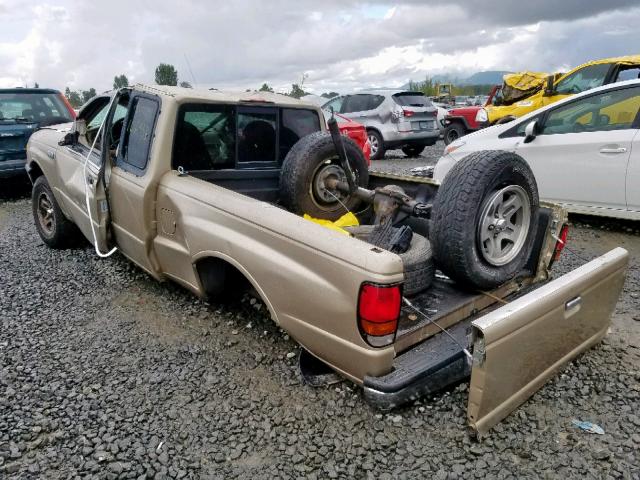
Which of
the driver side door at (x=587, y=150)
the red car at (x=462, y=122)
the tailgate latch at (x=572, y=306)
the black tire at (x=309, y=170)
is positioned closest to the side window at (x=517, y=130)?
the driver side door at (x=587, y=150)

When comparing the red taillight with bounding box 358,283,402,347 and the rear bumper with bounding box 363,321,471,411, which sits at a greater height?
the red taillight with bounding box 358,283,402,347

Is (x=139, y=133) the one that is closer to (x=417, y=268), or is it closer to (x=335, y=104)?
(x=417, y=268)

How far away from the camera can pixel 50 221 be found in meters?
5.15

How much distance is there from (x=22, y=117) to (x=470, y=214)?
7.92m

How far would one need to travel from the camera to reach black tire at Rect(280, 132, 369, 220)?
143 inches

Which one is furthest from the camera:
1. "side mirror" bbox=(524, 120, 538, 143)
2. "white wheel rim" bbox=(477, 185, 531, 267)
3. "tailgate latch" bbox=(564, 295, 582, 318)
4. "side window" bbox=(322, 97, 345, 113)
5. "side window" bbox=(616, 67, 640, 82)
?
"side window" bbox=(322, 97, 345, 113)

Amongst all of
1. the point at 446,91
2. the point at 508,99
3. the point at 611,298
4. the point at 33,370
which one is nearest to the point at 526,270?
the point at 611,298

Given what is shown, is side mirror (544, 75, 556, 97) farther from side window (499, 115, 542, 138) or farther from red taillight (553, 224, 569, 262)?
red taillight (553, 224, 569, 262)

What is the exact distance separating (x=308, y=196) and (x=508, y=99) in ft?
34.1

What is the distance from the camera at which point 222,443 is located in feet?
7.68

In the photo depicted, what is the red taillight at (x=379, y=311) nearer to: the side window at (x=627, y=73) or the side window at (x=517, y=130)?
the side window at (x=517, y=130)

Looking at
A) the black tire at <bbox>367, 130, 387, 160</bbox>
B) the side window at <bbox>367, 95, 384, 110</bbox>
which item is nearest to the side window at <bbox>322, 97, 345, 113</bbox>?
the side window at <bbox>367, 95, 384, 110</bbox>

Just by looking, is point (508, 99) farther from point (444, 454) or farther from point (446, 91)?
point (446, 91)

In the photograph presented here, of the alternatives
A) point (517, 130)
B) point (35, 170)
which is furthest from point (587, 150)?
point (35, 170)
